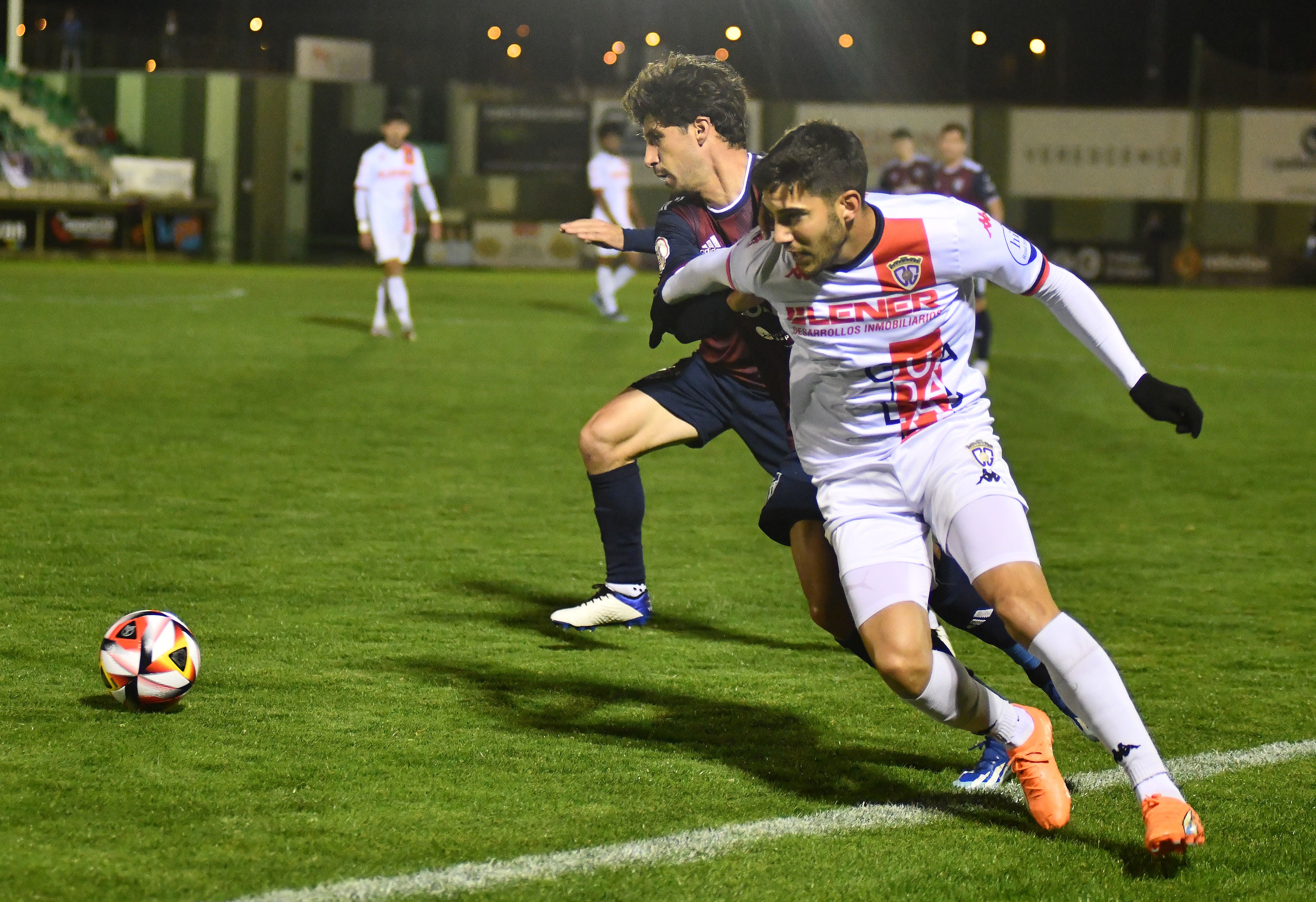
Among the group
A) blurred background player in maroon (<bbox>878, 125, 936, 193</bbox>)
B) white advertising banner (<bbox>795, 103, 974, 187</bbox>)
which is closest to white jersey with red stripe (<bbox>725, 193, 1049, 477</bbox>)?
blurred background player in maroon (<bbox>878, 125, 936, 193</bbox>)

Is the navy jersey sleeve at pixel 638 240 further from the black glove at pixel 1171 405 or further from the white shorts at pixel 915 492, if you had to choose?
the black glove at pixel 1171 405

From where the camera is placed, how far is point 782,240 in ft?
11.2

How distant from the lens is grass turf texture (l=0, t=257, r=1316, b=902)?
10.8ft

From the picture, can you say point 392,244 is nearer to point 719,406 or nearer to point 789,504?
point 719,406

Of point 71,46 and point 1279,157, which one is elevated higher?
point 71,46

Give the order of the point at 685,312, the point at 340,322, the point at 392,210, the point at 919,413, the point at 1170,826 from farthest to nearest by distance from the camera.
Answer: the point at 340,322 → the point at 392,210 → the point at 685,312 → the point at 919,413 → the point at 1170,826

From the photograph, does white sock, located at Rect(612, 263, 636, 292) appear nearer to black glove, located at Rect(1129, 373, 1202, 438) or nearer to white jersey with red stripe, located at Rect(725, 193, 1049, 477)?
white jersey with red stripe, located at Rect(725, 193, 1049, 477)

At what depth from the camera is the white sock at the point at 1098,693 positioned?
3301 millimetres

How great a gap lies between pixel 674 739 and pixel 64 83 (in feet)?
118

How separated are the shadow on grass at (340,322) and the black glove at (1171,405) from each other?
1393 centimetres

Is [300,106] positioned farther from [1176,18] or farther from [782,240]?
[782,240]

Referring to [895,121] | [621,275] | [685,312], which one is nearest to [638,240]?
[685,312]

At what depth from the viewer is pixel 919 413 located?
3.64m

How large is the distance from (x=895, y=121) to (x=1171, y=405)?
31300mm
